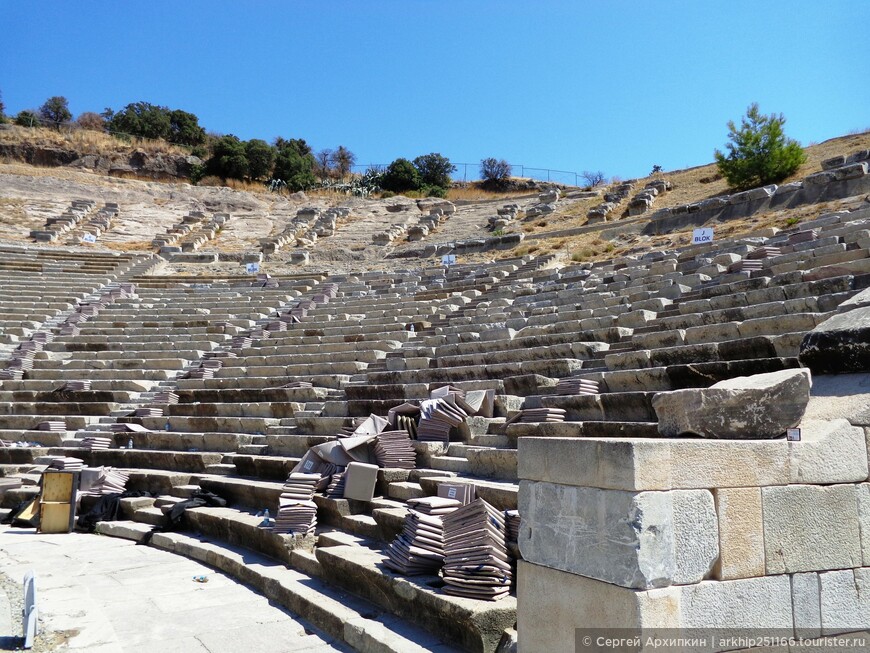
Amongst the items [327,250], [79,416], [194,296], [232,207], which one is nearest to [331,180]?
[232,207]

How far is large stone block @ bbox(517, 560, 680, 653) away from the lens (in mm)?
2898

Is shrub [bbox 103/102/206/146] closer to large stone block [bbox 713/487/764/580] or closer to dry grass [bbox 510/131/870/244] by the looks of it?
dry grass [bbox 510/131/870/244]

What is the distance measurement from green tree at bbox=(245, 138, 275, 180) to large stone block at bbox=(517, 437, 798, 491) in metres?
43.2

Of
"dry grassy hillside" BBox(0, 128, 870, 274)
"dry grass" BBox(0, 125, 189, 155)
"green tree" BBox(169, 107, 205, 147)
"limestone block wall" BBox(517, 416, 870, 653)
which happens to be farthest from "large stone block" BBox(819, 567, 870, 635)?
"green tree" BBox(169, 107, 205, 147)

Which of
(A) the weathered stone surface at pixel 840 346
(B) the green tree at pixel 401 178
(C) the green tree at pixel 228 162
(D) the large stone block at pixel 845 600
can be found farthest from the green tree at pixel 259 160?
(D) the large stone block at pixel 845 600

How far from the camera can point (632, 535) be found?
293cm

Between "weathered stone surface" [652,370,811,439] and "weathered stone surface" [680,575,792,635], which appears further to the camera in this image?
"weathered stone surface" [652,370,811,439]

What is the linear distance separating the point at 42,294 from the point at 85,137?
2688 cm

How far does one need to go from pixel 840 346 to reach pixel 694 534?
84.6 inches

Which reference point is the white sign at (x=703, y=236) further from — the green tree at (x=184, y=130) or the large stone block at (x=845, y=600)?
the green tree at (x=184, y=130)

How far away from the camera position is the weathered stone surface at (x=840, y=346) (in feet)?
14.3

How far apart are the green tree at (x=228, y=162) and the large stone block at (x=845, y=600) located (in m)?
43.3

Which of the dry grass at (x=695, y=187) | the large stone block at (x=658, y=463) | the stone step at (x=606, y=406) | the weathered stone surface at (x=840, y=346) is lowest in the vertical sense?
the large stone block at (x=658, y=463)

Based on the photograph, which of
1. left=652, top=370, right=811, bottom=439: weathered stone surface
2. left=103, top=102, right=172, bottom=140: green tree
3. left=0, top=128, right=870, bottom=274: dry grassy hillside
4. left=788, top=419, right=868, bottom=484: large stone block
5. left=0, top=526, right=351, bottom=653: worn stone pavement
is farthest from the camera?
left=103, top=102, right=172, bottom=140: green tree
